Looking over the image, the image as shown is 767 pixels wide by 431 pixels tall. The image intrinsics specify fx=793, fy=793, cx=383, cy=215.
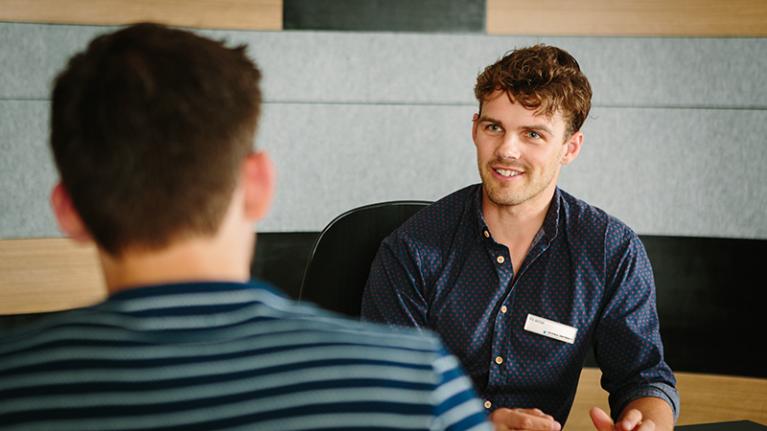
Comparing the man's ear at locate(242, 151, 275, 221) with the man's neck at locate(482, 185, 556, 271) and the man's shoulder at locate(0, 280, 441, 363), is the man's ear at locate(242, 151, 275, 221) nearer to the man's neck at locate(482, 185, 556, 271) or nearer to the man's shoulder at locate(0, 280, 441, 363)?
the man's shoulder at locate(0, 280, 441, 363)

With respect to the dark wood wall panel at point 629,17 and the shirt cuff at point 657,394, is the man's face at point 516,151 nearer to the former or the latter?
the shirt cuff at point 657,394

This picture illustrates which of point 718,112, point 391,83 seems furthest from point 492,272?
point 718,112

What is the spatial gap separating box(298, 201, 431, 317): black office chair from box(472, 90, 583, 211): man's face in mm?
268

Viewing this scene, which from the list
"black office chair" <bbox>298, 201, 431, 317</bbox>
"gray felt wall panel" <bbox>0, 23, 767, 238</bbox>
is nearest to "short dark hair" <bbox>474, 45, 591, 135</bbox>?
"black office chair" <bbox>298, 201, 431, 317</bbox>

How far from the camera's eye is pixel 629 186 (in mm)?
2545

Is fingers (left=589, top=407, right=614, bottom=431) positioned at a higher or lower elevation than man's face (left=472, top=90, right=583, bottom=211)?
lower

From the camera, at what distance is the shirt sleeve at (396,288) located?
1.76 metres

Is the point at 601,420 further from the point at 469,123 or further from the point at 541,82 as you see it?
the point at 469,123

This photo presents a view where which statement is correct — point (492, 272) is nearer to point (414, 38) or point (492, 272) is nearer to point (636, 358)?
point (636, 358)

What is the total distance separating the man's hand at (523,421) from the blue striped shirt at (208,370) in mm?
861

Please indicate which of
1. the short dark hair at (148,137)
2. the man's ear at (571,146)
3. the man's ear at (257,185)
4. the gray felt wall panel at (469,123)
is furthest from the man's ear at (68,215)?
the gray felt wall panel at (469,123)

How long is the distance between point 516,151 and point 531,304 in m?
0.36

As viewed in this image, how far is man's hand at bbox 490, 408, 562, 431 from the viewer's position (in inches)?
57.1

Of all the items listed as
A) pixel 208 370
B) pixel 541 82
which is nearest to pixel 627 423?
pixel 541 82
